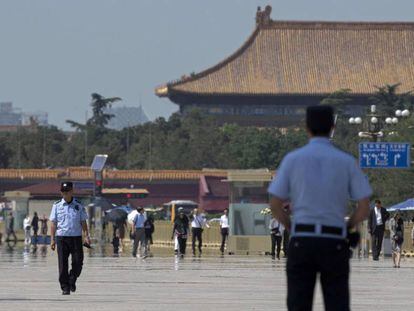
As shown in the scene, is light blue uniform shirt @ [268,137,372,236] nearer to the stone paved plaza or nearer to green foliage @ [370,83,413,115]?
the stone paved plaza

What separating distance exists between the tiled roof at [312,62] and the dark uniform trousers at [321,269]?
110731mm

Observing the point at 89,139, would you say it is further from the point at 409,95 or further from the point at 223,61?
the point at 409,95

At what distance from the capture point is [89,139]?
118562 mm

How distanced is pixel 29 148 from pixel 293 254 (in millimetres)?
102464

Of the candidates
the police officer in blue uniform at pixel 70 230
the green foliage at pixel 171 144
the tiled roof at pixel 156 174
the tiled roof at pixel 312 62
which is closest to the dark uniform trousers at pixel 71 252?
the police officer in blue uniform at pixel 70 230

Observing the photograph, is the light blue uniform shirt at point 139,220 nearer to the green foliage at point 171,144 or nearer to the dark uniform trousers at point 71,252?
the dark uniform trousers at point 71,252

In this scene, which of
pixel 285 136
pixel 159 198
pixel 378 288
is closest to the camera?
pixel 378 288

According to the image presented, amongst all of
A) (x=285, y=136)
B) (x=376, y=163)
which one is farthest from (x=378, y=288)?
(x=285, y=136)

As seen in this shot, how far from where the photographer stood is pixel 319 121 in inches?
401

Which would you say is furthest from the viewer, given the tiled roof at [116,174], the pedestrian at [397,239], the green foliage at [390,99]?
the green foliage at [390,99]

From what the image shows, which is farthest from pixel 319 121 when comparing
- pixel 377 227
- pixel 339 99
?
pixel 339 99

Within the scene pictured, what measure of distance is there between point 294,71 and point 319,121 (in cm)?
11383

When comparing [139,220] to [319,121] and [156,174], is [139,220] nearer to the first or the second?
[319,121]

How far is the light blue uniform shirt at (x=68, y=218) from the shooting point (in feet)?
63.6
